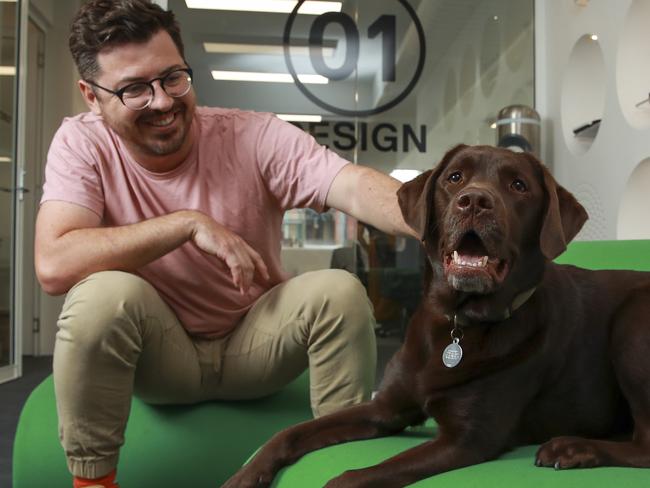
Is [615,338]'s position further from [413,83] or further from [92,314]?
Result: [413,83]

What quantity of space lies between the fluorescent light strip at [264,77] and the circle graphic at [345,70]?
0.04m

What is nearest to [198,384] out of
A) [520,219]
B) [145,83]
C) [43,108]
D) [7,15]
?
[145,83]

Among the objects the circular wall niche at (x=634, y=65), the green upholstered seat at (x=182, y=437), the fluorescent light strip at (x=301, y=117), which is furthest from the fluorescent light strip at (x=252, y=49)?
the green upholstered seat at (x=182, y=437)

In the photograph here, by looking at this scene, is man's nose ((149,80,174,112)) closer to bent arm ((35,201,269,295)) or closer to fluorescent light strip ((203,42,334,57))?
bent arm ((35,201,269,295))

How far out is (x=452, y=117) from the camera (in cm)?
471

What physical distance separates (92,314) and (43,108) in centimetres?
515

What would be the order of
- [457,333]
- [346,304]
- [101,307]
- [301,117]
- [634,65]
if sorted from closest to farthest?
[457,333]
[101,307]
[346,304]
[634,65]
[301,117]

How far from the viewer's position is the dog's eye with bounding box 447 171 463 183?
1408 millimetres

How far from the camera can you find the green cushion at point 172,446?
1.83m

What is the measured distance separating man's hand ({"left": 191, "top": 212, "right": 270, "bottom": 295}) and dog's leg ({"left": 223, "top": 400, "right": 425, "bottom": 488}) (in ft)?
1.17

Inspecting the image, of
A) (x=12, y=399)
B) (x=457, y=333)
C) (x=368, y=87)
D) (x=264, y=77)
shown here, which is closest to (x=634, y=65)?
(x=368, y=87)

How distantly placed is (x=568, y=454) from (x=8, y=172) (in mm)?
4434

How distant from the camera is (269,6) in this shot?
4.68m

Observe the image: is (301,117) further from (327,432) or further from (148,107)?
(327,432)
